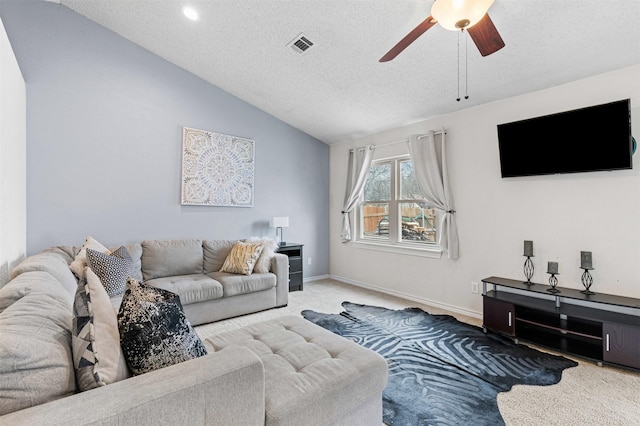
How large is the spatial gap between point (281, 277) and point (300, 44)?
108 inches

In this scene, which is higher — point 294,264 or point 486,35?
point 486,35

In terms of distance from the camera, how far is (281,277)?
3.81 m

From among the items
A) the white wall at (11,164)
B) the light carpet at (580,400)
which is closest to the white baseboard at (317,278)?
the light carpet at (580,400)

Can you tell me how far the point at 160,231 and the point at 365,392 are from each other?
3305mm

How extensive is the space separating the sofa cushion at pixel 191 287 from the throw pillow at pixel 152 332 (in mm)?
1836

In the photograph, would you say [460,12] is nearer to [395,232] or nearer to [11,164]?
[395,232]

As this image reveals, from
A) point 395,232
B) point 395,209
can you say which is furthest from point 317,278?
point 395,209

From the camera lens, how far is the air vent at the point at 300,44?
2.92 meters

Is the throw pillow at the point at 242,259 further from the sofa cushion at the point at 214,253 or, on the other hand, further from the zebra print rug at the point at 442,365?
the zebra print rug at the point at 442,365

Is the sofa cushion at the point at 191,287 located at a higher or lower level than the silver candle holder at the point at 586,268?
lower

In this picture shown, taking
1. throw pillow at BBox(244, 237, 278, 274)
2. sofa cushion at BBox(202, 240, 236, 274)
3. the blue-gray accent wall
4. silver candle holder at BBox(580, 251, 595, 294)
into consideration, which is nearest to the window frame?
silver candle holder at BBox(580, 251, 595, 294)

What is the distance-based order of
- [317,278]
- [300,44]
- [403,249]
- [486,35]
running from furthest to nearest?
1. [317,278]
2. [403,249]
3. [300,44]
4. [486,35]

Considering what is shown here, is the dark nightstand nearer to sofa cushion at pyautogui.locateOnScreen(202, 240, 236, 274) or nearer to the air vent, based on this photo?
sofa cushion at pyautogui.locateOnScreen(202, 240, 236, 274)

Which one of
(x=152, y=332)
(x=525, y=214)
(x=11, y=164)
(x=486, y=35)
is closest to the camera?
(x=152, y=332)
